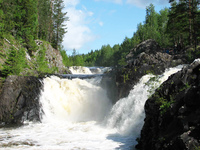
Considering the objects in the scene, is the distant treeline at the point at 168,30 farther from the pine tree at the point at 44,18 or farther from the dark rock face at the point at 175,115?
the pine tree at the point at 44,18

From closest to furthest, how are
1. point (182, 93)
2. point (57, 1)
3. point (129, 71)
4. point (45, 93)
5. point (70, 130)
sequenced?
point (182, 93) → point (70, 130) → point (129, 71) → point (45, 93) → point (57, 1)

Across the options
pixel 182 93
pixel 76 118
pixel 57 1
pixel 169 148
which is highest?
pixel 57 1

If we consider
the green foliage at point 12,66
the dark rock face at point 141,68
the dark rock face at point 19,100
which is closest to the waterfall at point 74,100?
the dark rock face at point 19,100

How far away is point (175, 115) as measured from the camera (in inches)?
303

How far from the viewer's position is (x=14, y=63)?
66.9 feet

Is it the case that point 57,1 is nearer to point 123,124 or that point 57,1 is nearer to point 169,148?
point 123,124

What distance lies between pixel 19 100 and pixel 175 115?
1443 centimetres

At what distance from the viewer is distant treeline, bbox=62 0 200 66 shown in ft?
84.6

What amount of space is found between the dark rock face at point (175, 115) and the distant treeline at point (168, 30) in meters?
12.8

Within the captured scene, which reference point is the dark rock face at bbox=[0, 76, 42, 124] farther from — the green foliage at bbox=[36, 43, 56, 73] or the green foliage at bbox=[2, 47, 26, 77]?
the green foliage at bbox=[36, 43, 56, 73]

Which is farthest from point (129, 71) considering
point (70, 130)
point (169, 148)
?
point (169, 148)

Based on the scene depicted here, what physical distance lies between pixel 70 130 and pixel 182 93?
910 cm

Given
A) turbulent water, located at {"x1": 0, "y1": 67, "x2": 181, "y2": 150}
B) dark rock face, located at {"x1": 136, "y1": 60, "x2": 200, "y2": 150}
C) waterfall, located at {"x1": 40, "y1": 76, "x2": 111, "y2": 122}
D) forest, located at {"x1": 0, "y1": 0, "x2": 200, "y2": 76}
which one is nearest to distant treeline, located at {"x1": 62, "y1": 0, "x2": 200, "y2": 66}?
forest, located at {"x1": 0, "y1": 0, "x2": 200, "y2": 76}

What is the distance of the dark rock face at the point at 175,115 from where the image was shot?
21.7 ft
